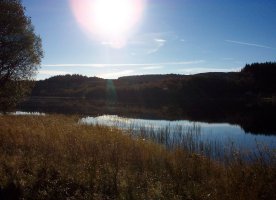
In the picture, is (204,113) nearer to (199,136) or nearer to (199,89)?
(199,136)

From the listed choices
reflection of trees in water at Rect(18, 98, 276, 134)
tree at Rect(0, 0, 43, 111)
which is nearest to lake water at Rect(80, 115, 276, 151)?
reflection of trees in water at Rect(18, 98, 276, 134)

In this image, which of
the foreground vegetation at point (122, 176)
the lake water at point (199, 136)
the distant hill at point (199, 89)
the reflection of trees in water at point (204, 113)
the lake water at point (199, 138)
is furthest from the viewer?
the distant hill at point (199, 89)

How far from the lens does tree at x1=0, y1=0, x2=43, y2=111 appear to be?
22.7 meters

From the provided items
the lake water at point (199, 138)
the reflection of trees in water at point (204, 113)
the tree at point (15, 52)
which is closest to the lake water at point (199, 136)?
the lake water at point (199, 138)

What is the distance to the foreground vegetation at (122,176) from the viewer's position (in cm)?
991

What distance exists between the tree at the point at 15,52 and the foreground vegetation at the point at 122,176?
8518 millimetres

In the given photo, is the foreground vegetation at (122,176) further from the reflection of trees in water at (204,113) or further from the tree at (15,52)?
the reflection of trees in water at (204,113)

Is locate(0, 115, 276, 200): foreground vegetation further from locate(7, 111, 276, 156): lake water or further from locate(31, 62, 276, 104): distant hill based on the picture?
locate(31, 62, 276, 104): distant hill

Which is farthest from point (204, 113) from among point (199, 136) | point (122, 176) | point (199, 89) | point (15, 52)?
point (199, 89)

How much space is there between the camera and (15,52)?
911 inches

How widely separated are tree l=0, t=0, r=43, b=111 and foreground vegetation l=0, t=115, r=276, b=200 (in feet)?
27.9

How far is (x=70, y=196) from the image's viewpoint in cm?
992

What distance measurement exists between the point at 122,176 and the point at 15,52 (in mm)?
14835

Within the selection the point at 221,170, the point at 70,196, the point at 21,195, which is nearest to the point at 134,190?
the point at 70,196
